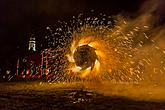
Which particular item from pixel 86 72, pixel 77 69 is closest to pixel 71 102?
pixel 77 69

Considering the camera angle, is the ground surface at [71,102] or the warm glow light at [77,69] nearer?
the ground surface at [71,102]

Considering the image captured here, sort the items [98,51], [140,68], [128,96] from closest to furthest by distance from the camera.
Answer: [128,96] < [98,51] < [140,68]

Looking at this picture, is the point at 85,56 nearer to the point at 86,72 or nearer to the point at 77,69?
the point at 77,69

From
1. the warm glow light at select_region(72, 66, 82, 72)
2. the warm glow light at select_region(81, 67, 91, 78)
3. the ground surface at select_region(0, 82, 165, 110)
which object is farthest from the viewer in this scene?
the warm glow light at select_region(81, 67, 91, 78)

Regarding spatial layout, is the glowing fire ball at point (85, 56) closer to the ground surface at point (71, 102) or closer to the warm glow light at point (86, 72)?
the warm glow light at point (86, 72)

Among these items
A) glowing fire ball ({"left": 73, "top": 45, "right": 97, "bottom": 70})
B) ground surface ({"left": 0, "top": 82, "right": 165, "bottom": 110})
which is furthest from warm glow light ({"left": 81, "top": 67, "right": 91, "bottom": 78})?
ground surface ({"left": 0, "top": 82, "right": 165, "bottom": 110})

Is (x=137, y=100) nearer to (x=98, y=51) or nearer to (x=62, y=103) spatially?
(x=62, y=103)

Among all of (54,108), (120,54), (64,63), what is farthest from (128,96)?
(64,63)

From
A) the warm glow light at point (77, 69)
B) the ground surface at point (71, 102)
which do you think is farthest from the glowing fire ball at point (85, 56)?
the ground surface at point (71, 102)

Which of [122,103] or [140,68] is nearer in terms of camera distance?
[122,103]

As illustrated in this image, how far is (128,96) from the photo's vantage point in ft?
52.1

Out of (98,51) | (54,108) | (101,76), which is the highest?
(98,51)

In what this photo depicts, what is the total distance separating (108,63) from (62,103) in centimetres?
858

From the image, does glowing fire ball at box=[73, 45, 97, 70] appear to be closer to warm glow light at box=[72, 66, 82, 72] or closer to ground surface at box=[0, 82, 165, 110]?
warm glow light at box=[72, 66, 82, 72]
